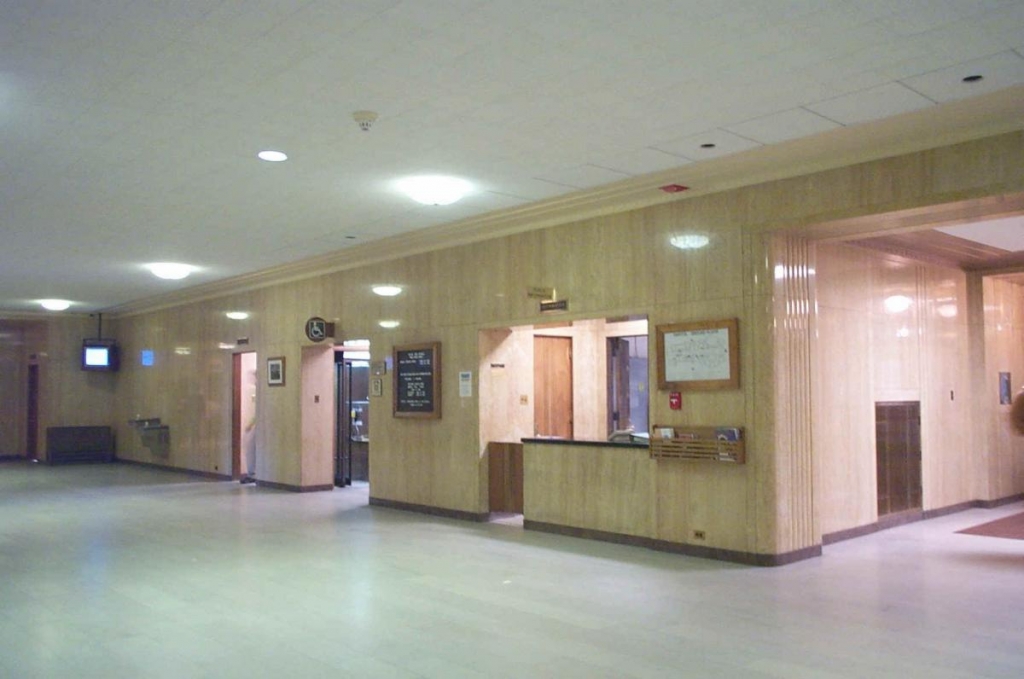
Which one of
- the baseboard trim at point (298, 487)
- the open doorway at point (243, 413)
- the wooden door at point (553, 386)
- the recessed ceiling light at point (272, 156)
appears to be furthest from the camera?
the open doorway at point (243, 413)

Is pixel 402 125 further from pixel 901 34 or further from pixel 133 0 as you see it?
pixel 901 34

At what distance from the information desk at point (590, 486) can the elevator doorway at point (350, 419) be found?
4310 millimetres

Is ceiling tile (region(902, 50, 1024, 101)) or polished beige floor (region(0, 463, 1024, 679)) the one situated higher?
ceiling tile (region(902, 50, 1024, 101))

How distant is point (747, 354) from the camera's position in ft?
21.8

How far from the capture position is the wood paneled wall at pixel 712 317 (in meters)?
6.37

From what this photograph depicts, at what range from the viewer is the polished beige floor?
169 inches

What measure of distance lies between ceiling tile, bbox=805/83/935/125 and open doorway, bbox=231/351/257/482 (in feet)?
34.4

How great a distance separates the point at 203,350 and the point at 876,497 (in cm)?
1104

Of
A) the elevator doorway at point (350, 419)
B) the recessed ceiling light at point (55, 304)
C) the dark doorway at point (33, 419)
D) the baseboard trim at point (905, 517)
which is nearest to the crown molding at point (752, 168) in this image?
the elevator doorway at point (350, 419)

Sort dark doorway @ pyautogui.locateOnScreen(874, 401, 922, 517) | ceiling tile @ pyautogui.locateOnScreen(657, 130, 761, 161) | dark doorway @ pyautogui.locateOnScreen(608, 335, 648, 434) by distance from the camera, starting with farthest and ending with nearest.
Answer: dark doorway @ pyautogui.locateOnScreen(608, 335, 648, 434) → dark doorway @ pyautogui.locateOnScreen(874, 401, 922, 517) → ceiling tile @ pyautogui.locateOnScreen(657, 130, 761, 161)

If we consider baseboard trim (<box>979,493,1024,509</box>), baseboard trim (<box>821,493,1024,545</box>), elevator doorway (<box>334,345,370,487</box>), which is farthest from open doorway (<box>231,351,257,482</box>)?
baseboard trim (<box>979,493,1024,509</box>)

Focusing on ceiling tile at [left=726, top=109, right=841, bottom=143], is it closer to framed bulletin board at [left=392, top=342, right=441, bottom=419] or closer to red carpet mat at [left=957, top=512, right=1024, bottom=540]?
red carpet mat at [left=957, top=512, right=1024, bottom=540]

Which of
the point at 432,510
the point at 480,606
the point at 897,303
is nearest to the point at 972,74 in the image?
the point at 480,606

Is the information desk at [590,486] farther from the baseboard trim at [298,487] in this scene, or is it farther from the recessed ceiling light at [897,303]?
the baseboard trim at [298,487]
